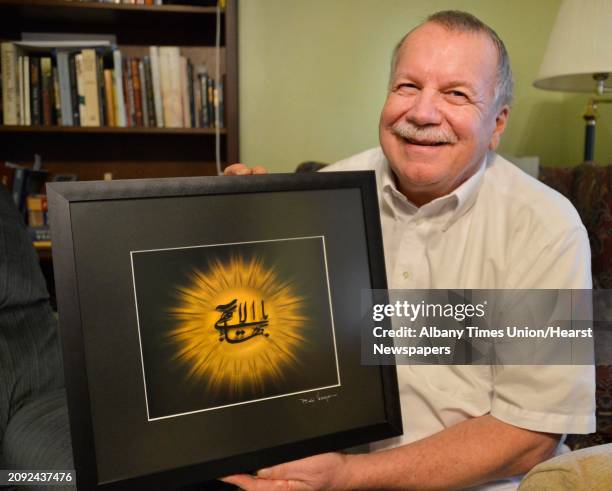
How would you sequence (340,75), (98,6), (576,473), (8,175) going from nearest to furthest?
(576,473) → (98,6) → (8,175) → (340,75)

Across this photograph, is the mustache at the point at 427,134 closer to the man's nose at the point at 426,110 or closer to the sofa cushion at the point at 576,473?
the man's nose at the point at 426,110

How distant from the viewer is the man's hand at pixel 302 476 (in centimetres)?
77

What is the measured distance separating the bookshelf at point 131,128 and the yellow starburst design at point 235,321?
1.61 metres

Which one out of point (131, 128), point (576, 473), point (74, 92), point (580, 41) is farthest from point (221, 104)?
point (576, 473)

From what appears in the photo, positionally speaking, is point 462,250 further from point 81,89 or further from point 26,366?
point 81,89

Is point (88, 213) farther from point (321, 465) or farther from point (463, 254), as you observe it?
point (463, 254)

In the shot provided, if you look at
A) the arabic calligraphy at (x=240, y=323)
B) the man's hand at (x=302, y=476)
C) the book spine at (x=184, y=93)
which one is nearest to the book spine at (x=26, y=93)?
the book spine at (x=184, y=93)

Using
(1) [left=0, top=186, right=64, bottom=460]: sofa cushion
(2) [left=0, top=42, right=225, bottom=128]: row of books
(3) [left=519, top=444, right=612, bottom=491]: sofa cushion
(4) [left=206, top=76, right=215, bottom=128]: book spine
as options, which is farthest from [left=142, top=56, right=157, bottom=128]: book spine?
(3) [left=519, top=444, right=612, bottom=491]: sofa cushion

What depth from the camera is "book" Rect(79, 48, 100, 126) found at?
2180 mm

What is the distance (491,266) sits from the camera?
962mm

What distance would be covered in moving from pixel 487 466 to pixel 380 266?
14.1 inches

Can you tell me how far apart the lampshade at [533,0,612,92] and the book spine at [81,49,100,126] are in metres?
1.73

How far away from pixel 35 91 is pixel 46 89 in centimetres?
4

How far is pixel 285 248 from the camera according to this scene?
812mm
